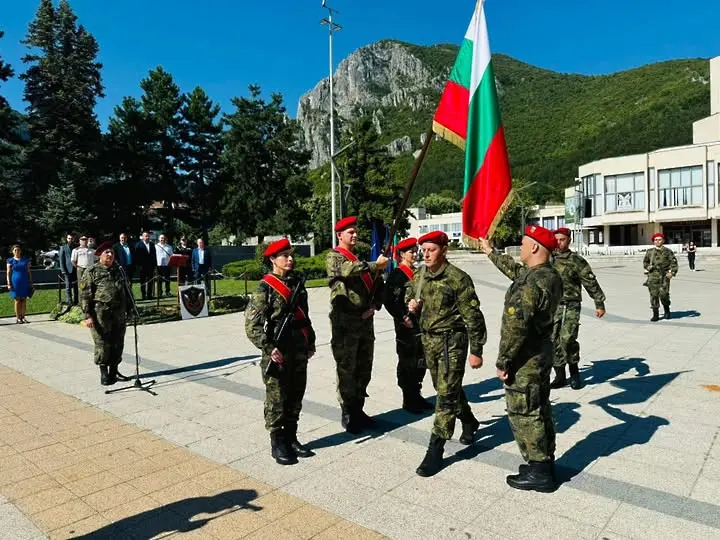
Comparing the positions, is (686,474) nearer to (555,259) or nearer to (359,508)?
(359,508)

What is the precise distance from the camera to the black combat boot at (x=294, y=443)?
4816 mm

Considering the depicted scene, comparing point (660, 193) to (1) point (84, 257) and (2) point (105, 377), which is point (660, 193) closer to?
(1) point (84, 257)

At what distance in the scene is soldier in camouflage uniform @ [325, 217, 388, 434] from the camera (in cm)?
530

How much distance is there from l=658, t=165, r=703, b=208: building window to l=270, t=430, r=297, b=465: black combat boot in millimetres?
61547

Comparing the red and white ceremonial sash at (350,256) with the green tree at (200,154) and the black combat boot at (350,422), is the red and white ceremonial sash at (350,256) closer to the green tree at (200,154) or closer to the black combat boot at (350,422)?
the black combat boot at (350,422)

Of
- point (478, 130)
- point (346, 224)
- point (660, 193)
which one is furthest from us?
point (660, 193)

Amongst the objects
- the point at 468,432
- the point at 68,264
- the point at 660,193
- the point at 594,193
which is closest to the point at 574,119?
the point at 594,193

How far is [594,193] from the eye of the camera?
2456 inches

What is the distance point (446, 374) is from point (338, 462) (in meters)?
1.24

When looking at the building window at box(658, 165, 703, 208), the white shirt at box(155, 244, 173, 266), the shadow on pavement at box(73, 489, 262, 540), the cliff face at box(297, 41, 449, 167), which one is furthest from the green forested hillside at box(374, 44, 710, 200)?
the shadow on pavement at box(73, 489, 262, 540)

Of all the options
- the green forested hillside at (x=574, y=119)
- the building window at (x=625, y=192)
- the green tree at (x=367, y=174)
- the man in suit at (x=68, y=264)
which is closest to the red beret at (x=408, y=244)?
the man in suit at (x=68, y=264)

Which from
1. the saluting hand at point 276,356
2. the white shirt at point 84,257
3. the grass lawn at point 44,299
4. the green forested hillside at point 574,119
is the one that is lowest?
the grass lawn at point 44,299

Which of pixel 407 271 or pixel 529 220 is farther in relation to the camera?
pixel 529 220

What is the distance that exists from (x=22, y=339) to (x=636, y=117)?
366ft
